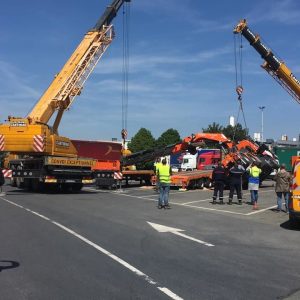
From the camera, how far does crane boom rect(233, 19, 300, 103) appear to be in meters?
30.7

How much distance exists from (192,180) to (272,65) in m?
10.2

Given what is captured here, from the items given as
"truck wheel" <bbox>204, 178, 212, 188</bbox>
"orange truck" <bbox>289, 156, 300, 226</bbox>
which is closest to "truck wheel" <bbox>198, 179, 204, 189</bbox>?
"truck wheel" <bbox>204, 178, 212, 188</bbox>

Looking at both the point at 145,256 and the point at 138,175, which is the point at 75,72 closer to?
the point at 138,175

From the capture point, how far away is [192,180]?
27891mm

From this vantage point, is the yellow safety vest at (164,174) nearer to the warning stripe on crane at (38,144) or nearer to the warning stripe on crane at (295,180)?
the warning stripe on crane at (295,180)

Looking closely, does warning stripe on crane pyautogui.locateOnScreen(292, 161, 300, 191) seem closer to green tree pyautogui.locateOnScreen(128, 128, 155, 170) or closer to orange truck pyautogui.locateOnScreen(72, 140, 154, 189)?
orange truck pyautogui.locateOnScreen(72, 140, 154, 189)

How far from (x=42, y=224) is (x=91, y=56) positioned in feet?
57.6

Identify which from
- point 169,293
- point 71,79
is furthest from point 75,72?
point 169,293

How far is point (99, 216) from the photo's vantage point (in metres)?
14.6

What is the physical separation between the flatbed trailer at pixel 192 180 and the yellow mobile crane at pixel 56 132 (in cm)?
512

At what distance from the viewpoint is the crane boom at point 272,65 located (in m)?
30.7

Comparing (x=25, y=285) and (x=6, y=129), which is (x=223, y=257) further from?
(x=6, y=129)

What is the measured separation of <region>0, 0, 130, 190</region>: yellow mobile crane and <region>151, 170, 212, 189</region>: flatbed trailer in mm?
5117

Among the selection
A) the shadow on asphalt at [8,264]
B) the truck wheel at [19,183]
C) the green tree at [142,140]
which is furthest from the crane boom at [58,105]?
the green tree at [142,140]
